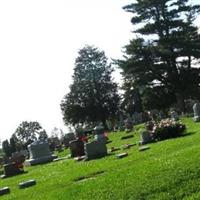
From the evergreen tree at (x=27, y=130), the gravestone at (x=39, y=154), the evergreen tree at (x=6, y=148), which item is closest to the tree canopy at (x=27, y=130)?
the evergreen tree at (x=27, y=130)

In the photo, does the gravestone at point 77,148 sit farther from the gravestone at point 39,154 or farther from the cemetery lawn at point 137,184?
the cemetery lawn at point 137,184

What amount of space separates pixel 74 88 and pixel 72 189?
212ft

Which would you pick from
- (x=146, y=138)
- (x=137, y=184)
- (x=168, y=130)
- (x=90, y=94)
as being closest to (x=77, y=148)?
(x=146, y=138)

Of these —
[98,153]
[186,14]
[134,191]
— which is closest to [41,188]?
[134,191]

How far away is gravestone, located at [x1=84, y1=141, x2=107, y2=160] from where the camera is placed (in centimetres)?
2611

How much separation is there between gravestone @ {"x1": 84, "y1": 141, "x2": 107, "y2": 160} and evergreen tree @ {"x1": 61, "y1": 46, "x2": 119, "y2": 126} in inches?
2000

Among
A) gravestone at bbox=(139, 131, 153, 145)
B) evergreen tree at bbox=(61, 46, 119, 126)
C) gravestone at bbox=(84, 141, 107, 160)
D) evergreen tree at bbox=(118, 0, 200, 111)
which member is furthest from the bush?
evergreen tree at bbox=(61, 46, 119, 126)

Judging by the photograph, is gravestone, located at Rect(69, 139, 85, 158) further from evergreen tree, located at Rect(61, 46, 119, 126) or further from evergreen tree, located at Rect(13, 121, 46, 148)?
evergreen tree, located at Rect(13, 121, 46, 148)

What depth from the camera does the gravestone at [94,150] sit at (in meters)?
26.1

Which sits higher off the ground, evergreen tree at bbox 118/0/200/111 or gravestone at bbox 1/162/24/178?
evergreen tree at bbox 118/0/200/111

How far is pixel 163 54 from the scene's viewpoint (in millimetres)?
57344

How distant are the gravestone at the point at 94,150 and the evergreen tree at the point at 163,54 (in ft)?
105

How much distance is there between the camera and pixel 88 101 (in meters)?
78.1

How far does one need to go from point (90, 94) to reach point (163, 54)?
23337 millimetres
